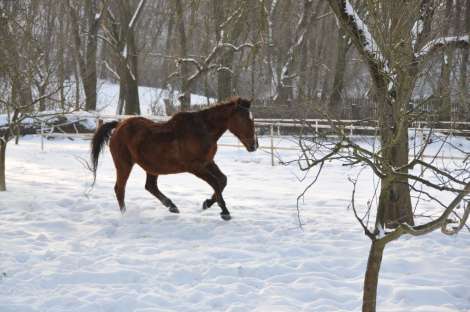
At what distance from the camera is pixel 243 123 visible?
269 inches

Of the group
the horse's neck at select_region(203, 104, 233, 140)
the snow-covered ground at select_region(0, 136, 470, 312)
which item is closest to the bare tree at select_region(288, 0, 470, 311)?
the snow-covered ground at select_region(0, 136, 470, 312)

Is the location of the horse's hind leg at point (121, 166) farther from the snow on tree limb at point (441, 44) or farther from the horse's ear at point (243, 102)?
the snow on tree limb at point (441, 44)

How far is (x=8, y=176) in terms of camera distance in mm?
10633

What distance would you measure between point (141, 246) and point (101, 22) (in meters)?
19.4

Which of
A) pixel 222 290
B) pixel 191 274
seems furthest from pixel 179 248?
pixel 222 290

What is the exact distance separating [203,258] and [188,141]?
2.01m

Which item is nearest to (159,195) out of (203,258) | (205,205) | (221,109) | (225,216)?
(205,205)

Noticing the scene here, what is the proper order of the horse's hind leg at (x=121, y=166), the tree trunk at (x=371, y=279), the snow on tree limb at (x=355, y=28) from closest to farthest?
1. the tree trunk at (x=371, y=279)
2. the snow on tree limb at (x=355, y=28)
3. the horse's hind leg at (x=121, y=166)

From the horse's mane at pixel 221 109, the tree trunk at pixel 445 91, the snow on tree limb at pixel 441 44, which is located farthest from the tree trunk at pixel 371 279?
the horse's mane at pixel 221 109

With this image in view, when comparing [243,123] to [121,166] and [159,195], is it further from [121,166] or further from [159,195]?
[121,166]

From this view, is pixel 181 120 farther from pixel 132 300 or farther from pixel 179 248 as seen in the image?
pixel 132 300

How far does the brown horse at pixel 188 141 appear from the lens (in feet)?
22.5

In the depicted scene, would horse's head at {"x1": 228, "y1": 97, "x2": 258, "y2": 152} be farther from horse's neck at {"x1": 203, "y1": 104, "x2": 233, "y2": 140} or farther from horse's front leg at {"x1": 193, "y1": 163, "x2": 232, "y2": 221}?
horse's front leg at {"x1": 193, "y1": 163, "x2": 232, "y2": 221}

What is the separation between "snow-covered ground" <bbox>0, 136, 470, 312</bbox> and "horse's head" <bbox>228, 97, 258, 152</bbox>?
1.02 m
